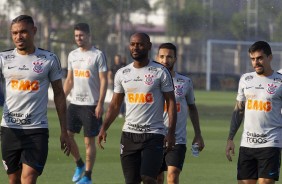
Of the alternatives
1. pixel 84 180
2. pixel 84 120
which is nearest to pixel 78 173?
pixel 84 180

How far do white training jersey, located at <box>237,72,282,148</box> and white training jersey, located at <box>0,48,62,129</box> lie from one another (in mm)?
2335

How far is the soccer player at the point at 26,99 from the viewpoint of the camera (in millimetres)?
10734

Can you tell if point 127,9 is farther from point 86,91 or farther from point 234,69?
point 86,91

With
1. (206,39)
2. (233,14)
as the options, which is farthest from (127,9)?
(206,39)

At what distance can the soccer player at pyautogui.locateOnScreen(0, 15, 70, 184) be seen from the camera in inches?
423

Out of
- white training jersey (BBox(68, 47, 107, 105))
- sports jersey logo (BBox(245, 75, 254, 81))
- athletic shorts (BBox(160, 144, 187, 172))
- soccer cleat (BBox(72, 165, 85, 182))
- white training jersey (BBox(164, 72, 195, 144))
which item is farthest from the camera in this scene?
white training jersey (BBox(68, 47, 107, 105))

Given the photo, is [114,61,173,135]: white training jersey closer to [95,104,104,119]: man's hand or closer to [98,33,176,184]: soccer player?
[98,33,176,184]: soccer player

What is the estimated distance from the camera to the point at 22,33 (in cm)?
1070

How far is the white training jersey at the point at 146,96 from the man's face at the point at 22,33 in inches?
49.4

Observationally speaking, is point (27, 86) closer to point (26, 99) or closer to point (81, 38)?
point (26, 99)

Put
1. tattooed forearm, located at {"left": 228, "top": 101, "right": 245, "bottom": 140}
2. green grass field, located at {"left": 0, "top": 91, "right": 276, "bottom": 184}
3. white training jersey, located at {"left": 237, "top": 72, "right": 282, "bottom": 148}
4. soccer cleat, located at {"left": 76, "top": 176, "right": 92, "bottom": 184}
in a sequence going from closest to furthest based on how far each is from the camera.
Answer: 1. white training jersey, located at {"left": 237, "top": 72, "right": 282, "bottom": 148}
2. tattooed forearm, located at {"left": 228, "top": 101, "right": 245, "bottom": 140}
3. soccer cleat, located at {"left": 76, "top": 176, "right": 92, "bottom": 184}
4. green grass field, located at {"left": 0, "top": 91, "right": 276, "bottom": 184}

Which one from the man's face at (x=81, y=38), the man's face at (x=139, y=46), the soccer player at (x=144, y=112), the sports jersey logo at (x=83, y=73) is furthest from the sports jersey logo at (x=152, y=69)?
the sports jersey logo at (x=83, y=73)

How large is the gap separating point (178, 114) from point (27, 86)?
2.67 metres

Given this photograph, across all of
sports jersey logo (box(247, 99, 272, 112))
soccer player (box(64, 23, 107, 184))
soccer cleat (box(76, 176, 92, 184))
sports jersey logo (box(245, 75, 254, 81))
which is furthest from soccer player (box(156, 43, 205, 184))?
soccer player (box(64, 23, 107, 184))
